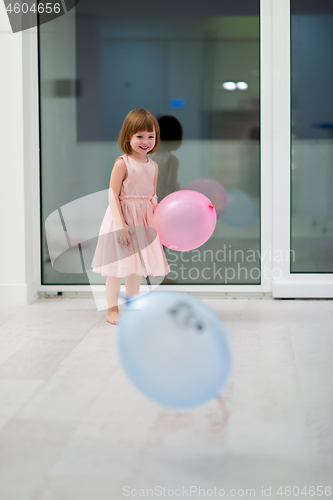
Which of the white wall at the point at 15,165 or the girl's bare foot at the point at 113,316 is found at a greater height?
the white wall at the point at 15,165

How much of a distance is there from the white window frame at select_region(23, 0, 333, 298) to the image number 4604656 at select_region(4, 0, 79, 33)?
0.07 meters

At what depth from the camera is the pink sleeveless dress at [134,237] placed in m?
2.66

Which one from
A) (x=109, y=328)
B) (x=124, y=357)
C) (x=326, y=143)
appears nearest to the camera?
(x=124, y=357)

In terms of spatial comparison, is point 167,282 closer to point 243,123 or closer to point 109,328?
point 109,328

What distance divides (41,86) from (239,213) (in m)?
1.48

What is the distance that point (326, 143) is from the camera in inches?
126

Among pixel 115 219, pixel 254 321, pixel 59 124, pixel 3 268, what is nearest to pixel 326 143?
pixel 254 321

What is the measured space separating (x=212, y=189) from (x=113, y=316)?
41.8 inches

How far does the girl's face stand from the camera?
2598mm

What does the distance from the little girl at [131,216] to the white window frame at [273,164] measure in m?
0.72

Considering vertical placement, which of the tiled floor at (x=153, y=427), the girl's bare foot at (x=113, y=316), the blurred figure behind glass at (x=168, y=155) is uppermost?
the blurred figure behind glass at (x=168, y=155)
